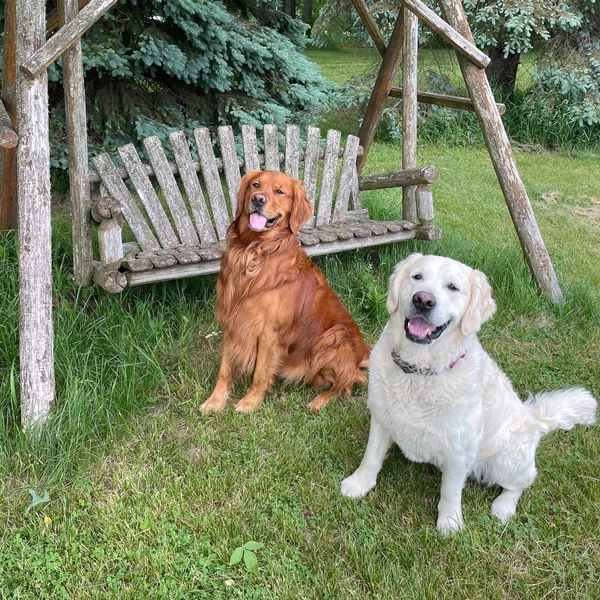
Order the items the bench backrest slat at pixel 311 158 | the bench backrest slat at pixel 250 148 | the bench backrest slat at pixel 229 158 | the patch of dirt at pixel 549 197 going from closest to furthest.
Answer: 1. the bench backrest slat at pixel 229 158
2. the bench backrest slat at pixel 250 148
3. the bench backrest slat at pixel 311 158
4. the patch of dirt at pixel 549 197

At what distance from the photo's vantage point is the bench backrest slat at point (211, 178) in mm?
4086

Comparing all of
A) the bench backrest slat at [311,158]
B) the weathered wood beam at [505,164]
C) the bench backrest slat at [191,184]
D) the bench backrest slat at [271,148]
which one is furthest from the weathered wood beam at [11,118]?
the weathered wood beam at [505,164]

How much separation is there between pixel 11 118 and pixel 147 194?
0.94 meters

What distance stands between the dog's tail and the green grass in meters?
0.21

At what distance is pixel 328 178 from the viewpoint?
15.6 feet

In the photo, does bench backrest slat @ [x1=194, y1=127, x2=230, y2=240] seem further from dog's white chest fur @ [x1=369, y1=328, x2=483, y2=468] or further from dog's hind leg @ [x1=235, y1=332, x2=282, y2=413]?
dog's white chest fur @ [x1=369, y1=328, x2=483, y2=468]

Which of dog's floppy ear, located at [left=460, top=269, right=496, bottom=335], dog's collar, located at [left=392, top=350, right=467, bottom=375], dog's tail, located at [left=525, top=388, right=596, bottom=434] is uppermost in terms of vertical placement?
dog's floppy ear, located at [left=460, top=269, right=496, bottom=335]

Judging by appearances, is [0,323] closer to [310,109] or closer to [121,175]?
[121,175]

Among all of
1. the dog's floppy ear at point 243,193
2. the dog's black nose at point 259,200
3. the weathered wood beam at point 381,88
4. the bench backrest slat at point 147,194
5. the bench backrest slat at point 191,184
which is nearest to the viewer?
the dog's black nose at point 259,200

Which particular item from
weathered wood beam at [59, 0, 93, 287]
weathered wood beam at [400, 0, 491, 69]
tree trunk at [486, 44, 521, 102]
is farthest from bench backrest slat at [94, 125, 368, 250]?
tree trunk at [486, 44, 521, 102]

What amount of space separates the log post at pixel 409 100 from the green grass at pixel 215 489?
1406 millimetres

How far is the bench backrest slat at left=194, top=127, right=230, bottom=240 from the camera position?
4.09 m

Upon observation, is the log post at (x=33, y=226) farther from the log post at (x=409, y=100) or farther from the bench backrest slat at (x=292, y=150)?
the log post at (x=409, y=100)

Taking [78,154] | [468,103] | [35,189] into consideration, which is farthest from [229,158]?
[468,103]
